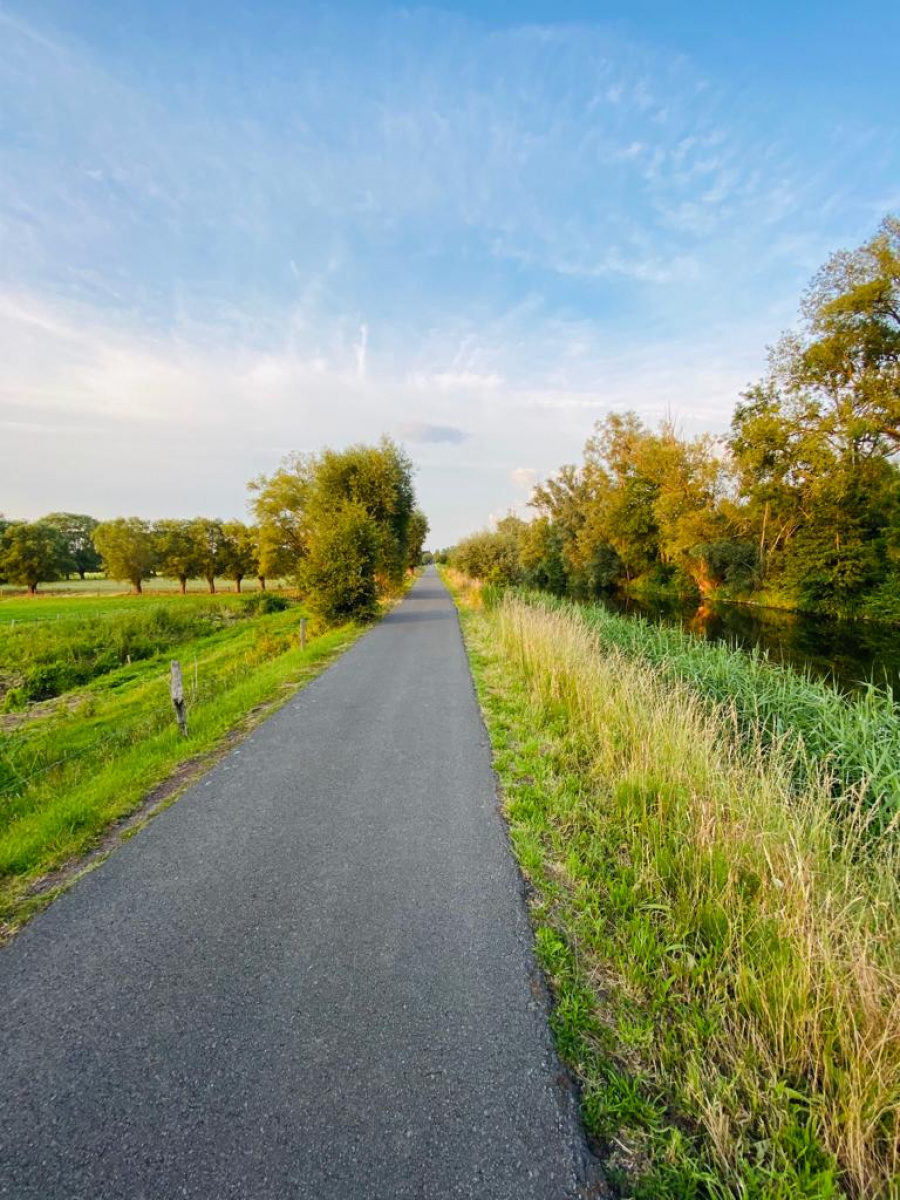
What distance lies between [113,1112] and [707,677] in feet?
26.6

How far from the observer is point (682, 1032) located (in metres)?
2.13

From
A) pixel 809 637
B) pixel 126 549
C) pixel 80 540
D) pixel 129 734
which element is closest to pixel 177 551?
pixel 126 549

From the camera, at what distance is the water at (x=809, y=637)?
1259 centimetres

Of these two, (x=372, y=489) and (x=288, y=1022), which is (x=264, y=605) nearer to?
(x=372, y=489)

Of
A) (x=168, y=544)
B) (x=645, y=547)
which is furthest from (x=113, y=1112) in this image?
(x=168, y=544)

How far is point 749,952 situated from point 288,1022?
2332mm

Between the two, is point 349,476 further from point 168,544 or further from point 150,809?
point 168,544

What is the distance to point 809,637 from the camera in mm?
17938

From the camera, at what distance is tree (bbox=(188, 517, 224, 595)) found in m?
54.8

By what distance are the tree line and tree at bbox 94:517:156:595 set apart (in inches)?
4.4

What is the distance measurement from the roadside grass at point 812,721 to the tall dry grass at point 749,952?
490mm

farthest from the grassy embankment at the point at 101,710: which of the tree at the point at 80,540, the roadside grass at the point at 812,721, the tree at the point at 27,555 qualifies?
the tree at the point at 80,540

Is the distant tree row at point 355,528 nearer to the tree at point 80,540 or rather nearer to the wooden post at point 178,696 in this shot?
the wooden post at point 178,696

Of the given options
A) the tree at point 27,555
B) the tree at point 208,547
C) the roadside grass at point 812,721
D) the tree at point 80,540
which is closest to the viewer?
the roadside grass at point 812,721
